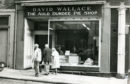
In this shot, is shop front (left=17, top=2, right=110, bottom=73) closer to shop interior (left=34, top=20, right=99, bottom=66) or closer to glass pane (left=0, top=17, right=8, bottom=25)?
shop interior (left=34, top=20, right=99, bottom=66)

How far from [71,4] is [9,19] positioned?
489 cm

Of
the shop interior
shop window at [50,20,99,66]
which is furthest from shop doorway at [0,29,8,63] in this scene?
shop window at [50,20,99,66]

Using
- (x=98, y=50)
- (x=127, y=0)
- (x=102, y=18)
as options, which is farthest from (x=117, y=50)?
(x=127, y=0)

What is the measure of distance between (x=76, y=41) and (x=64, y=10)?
2327 millimetres

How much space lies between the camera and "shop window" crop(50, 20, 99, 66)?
1719cm

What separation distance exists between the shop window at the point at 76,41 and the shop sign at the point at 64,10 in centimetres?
64

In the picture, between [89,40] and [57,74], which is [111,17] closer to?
[89,40]

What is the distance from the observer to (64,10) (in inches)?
690

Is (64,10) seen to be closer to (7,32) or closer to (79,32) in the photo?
(79,32)

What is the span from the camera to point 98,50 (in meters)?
17.0

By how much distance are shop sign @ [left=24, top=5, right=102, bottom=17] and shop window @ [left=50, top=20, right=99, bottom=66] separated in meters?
0.64

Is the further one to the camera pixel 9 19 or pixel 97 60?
pixel 9 19

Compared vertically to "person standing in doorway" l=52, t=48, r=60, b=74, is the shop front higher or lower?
higher

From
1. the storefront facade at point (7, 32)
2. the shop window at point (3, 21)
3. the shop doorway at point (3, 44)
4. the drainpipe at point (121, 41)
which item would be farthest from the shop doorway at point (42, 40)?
the drainpipe at point (121, 41)
